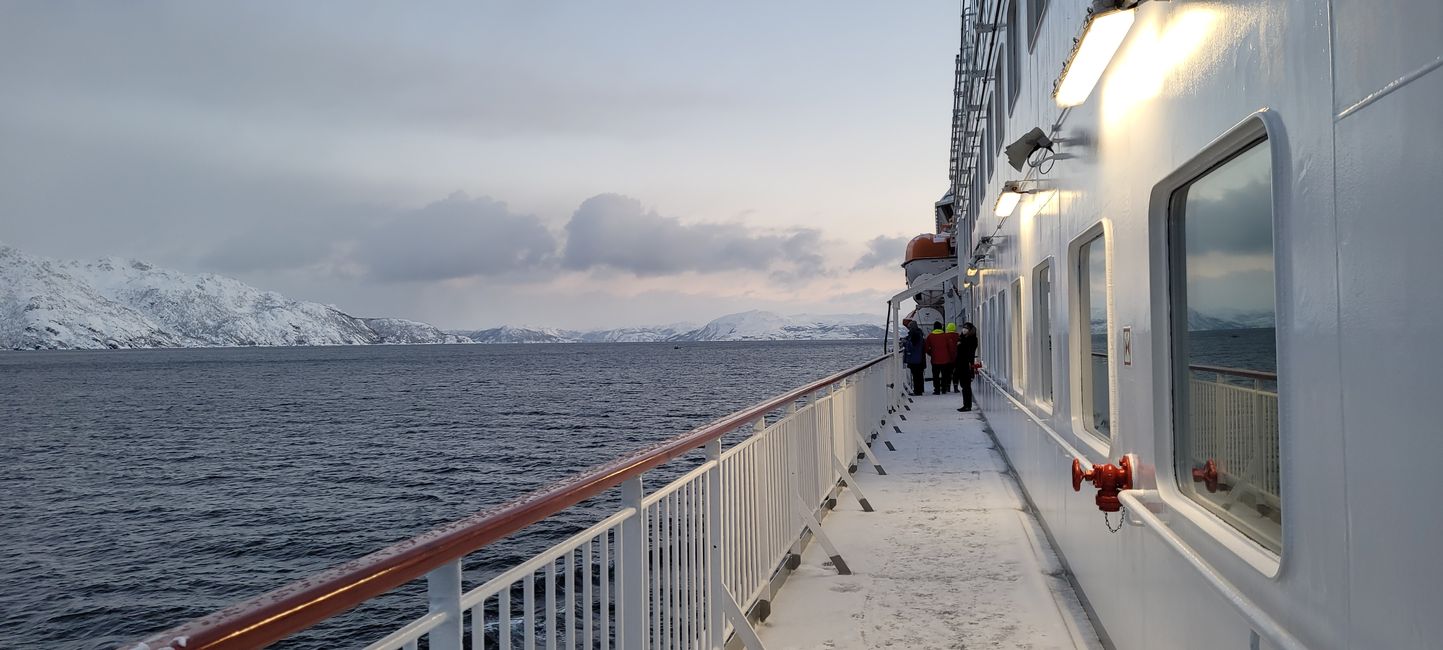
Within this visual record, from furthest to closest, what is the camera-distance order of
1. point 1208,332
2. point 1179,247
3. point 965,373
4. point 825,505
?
point 965,373 → point 825,505 → point 1179,247 → point 1208,332

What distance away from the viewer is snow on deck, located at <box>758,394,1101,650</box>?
4.62 meters

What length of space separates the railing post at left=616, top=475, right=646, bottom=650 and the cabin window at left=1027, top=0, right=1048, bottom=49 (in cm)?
471

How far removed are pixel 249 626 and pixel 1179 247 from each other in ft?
9.86

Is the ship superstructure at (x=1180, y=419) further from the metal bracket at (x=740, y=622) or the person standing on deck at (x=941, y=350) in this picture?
the person standing on deck at (x=941, y=350)

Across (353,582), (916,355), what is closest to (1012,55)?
(353,582)

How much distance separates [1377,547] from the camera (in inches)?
63.2

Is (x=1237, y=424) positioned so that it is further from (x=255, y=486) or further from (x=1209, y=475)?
(x=255, y=486)

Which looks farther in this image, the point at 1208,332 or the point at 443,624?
→ the point at 1208,332

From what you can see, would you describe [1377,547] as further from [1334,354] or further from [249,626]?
[249,626]

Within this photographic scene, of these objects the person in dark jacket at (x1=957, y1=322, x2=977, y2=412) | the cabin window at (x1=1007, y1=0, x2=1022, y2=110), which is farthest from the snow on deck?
the person in dark jacket at (x1=957, y1=322, x2=977, y2=412)

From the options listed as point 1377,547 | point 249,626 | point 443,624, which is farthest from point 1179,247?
point 249,626

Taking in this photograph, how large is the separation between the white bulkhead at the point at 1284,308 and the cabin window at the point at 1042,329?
220 cm

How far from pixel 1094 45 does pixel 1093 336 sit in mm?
2035

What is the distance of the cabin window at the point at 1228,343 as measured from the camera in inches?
91.3
